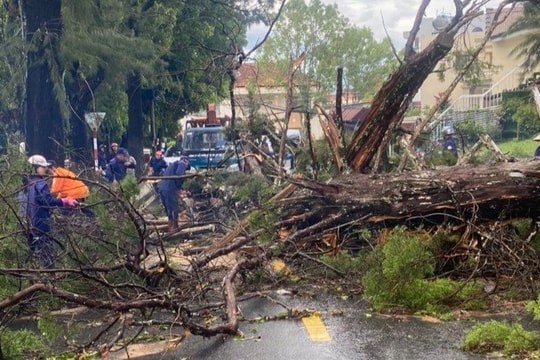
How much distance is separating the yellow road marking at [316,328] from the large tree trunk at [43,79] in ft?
32.6

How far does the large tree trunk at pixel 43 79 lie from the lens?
50.7ft

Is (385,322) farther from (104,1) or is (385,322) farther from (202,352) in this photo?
(104,1)

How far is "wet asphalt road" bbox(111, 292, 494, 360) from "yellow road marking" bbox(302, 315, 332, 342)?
0.04 metres

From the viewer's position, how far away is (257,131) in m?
13.4

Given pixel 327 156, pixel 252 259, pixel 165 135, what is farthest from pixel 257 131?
pixel 165 135

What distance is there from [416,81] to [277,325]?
3.54 m

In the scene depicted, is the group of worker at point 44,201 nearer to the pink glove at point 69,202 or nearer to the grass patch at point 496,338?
the pink glove at point 69,202

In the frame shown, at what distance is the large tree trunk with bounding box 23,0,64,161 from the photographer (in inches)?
609

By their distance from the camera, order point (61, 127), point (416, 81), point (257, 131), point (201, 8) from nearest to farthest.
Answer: point (416, 81) → point (257, 131) → point (61, 127) → point (201, 8)

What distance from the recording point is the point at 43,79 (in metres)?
16.1

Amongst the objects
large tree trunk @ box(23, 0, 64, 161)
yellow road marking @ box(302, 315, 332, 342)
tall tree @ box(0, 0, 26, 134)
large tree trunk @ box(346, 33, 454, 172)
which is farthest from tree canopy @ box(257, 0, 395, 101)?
yellow road marking @ box(302, 315, 332, 342)

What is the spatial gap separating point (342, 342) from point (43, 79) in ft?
39.1

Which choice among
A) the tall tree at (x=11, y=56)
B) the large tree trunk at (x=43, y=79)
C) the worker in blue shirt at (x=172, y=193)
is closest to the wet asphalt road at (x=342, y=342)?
the worker in blue shirt at (x=172, y=193)

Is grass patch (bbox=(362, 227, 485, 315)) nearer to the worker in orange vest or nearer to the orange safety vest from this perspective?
the worker in orange vest
